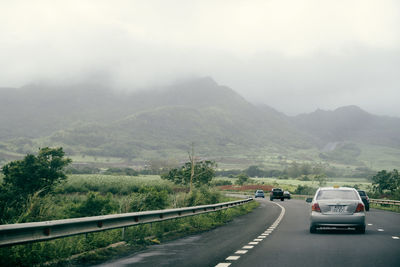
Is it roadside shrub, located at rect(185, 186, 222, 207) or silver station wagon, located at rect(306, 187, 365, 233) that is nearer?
silver station wagon, located at rect(306, 187, 365, 233)

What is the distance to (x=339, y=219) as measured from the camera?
59.3ft

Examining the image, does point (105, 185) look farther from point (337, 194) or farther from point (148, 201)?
point (337, 194)

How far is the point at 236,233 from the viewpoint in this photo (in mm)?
19469

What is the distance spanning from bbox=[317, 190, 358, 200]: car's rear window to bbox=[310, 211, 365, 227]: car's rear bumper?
69 cm

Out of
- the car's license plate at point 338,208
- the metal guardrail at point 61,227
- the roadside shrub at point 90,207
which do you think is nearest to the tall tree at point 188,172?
the roadside shrub at point 90,207

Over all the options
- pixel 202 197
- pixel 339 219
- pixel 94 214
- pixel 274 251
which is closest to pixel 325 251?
pixel 274 251

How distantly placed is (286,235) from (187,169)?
5449 cm

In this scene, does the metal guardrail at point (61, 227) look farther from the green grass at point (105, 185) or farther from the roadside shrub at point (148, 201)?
the green grass at point (105, 185)

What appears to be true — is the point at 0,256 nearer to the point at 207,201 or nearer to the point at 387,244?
the point at 387,244

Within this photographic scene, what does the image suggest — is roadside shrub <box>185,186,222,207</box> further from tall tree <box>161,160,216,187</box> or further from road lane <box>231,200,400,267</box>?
tall tree <box>161,160,216,187</box>

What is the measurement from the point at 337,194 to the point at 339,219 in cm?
106

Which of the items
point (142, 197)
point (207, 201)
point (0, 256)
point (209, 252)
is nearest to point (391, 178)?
point (207, 201)

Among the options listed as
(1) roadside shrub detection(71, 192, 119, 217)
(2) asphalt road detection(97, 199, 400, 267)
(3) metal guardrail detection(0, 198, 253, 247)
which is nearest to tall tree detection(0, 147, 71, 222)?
(1) roadside shrub detection(71, 192, 119, 217)

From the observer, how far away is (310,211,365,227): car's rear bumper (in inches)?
711
